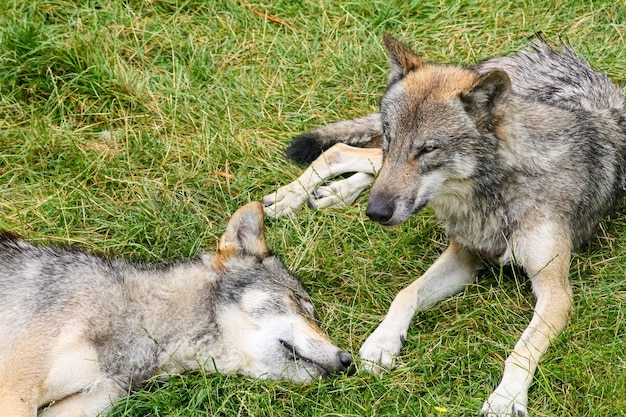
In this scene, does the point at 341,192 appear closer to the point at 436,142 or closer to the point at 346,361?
the point at 436,142

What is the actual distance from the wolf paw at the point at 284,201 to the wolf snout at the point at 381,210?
151 centimetres

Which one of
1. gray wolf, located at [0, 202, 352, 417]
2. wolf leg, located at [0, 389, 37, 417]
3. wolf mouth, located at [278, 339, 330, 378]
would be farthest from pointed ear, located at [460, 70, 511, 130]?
wolf leg, located at [0, 389, 37, 417]

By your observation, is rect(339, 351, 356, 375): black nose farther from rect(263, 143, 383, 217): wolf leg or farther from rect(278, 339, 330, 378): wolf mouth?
rect(263, 143, 383, 217): wolf leg

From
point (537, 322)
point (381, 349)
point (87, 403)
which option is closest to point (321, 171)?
point (381, 349)

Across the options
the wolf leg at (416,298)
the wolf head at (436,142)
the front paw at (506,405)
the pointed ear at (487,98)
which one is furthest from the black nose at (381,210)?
the front paw at (506,405)

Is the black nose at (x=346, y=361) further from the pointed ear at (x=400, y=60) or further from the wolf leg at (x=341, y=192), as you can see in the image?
the pointed ear at (x=400, y=60)

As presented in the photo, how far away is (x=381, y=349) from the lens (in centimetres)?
569

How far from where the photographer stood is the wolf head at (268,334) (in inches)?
211

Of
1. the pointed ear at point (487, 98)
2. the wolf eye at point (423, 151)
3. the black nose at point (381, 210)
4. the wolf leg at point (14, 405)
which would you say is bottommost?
the wolf leg at point (14, 405)

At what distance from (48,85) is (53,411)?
3605 millimetres

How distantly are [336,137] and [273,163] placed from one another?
60cm

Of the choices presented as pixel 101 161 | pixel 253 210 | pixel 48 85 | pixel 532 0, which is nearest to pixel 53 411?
pixel 253 210

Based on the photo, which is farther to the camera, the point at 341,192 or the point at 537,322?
the point at 341,192

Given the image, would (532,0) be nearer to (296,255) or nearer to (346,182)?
(346,182)
